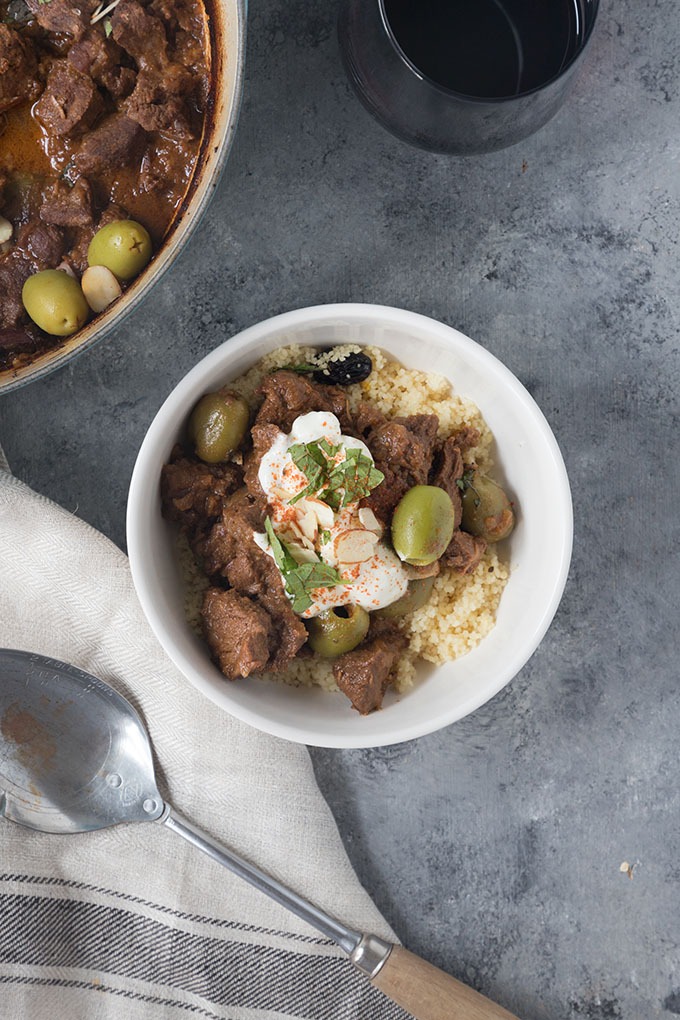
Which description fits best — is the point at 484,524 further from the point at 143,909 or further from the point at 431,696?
the point at 143,909

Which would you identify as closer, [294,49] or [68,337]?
[68,337]

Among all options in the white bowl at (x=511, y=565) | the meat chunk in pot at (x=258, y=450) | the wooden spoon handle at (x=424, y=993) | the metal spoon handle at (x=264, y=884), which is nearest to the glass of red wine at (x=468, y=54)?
the white bowl at (x=511, y=565)

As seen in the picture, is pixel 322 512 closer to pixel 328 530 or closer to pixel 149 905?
pixel 328 530

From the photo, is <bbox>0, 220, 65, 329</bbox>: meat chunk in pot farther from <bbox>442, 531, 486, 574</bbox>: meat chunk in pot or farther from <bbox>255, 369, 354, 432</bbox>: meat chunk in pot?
<bbox>442, 531, 486, 574</bbox>: meat chunk in pot

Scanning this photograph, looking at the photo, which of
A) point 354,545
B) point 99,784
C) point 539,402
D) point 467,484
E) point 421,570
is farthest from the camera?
point 539,402

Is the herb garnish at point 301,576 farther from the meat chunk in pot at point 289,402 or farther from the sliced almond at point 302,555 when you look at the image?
the meat chunk in pot at point 289,402

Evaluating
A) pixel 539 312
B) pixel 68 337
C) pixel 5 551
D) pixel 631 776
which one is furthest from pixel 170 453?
pixel 631 776

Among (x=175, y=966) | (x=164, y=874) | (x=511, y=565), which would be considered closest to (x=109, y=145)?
(x=511, y=565)
